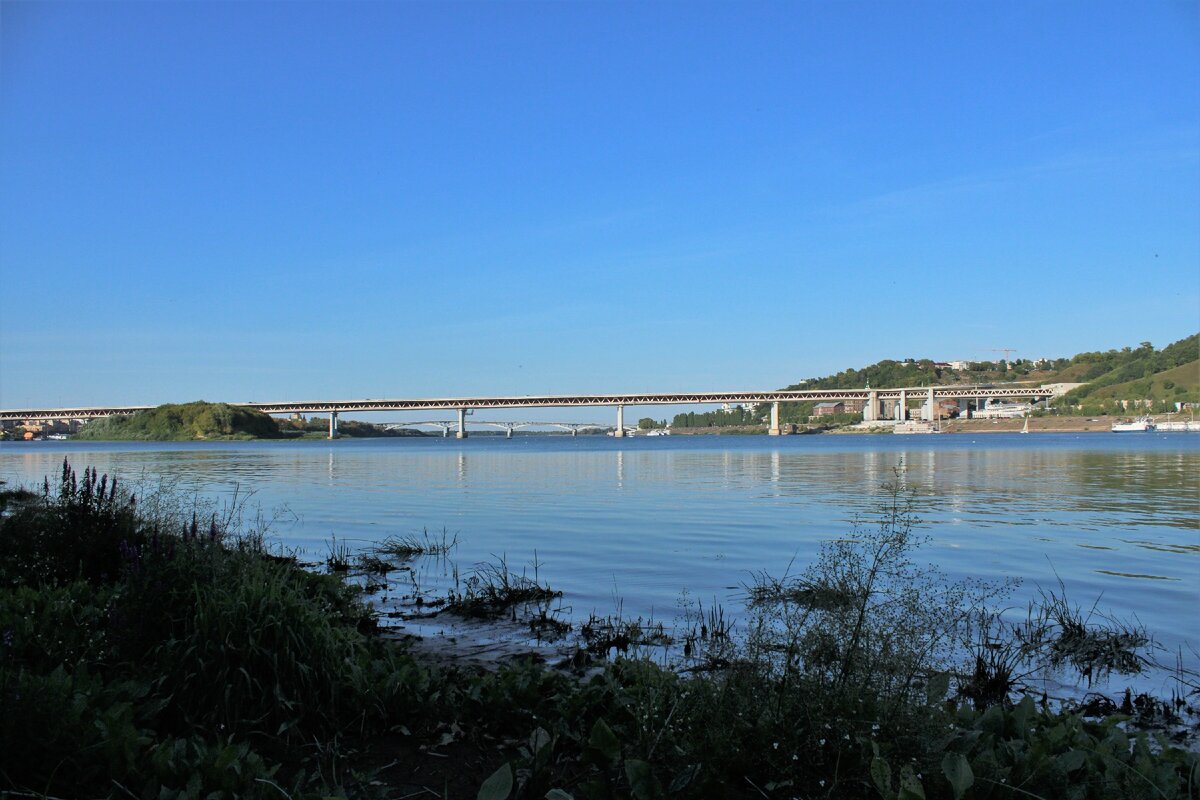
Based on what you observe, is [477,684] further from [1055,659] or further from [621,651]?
[1055,659]

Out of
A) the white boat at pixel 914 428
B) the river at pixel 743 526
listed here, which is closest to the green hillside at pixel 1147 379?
the white boat at pixel 914 428

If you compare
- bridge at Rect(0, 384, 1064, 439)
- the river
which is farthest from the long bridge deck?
the river

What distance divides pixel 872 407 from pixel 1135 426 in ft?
141

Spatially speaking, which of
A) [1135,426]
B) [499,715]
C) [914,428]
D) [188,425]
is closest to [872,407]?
[914,428]

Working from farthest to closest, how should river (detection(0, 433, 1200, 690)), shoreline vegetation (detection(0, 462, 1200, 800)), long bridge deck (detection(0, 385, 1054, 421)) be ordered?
long bridge deck (detection(0, 385, 1054, 421)) → river (detection(0, 433, 1200, 690)) → shoreline vegetation (detection(0, 462, 1200, 800))

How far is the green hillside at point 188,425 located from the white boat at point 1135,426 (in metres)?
148

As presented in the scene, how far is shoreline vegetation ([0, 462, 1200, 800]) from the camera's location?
3893 mm

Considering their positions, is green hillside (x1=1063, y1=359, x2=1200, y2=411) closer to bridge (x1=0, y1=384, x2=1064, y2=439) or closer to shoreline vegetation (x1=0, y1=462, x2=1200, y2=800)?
bridge (x1=0, y1=384, x2=1064, y2=439)

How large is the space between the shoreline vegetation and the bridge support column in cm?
15378

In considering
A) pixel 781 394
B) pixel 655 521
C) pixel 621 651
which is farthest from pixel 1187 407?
pixel 621 651

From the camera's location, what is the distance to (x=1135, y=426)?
14650 cm

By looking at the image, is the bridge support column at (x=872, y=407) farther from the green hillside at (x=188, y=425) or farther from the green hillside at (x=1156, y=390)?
the green hillside at (x=188, y=425)

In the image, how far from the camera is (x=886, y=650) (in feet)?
14.8

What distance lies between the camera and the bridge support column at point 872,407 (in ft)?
505
